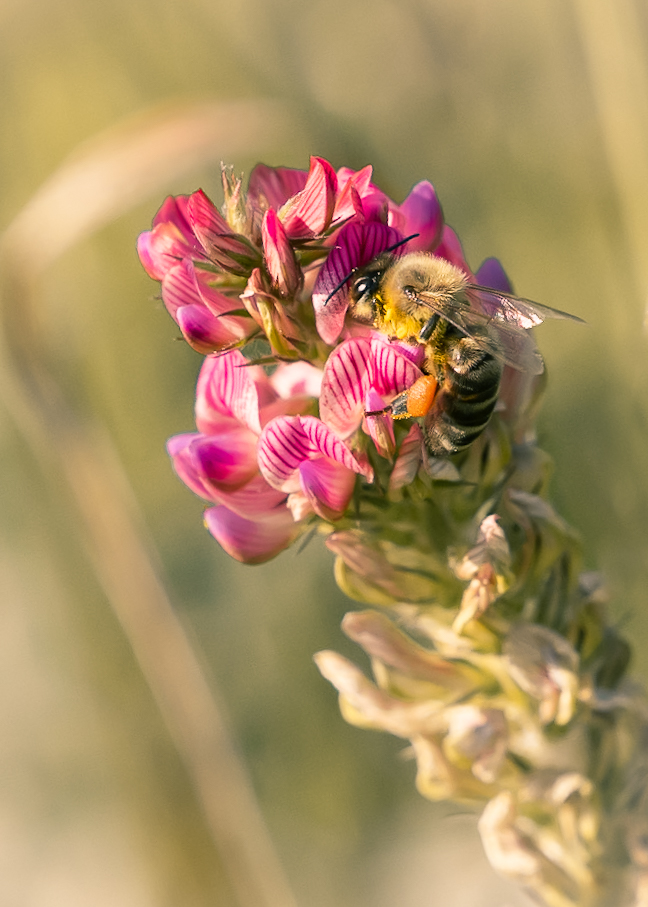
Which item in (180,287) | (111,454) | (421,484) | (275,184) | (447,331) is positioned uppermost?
(275,184)

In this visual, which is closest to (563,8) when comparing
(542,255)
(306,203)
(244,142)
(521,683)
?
(542,255)

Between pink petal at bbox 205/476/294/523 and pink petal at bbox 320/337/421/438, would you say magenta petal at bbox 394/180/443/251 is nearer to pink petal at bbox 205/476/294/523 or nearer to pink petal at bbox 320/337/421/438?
pink petal at bbox 320/337/421/438

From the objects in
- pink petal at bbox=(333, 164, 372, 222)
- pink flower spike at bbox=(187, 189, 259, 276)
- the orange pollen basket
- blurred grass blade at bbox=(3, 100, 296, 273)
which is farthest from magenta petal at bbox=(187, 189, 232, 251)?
blurred grass blade at bbox=(3, 100, 296, 273)

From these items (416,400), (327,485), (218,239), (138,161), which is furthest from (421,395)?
(138,161)

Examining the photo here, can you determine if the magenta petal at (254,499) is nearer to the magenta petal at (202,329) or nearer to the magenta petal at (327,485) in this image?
the magenta petal at (327,485)

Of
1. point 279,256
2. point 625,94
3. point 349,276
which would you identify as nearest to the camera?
point 279,256

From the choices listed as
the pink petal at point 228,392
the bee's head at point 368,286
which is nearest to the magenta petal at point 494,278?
the bee's head at point 368,286

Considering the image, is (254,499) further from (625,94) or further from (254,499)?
(625,94)
